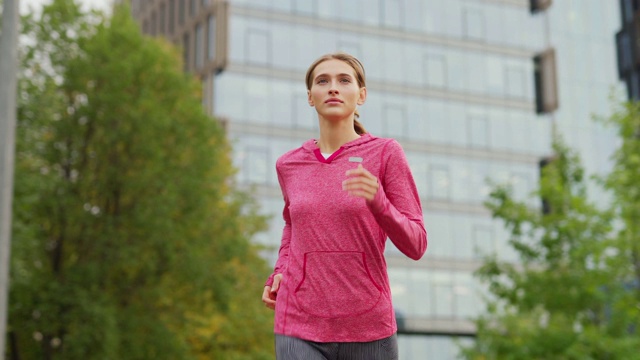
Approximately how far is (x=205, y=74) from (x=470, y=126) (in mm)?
14607

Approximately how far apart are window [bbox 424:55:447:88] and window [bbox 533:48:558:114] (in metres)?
5.93

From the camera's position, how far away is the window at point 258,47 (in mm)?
50438

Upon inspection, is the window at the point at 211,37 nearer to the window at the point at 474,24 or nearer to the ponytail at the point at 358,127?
the window at the point at 474,24

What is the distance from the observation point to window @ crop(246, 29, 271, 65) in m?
50.4

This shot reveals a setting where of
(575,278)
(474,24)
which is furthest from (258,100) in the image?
(575,278)

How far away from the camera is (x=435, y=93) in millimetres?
54594

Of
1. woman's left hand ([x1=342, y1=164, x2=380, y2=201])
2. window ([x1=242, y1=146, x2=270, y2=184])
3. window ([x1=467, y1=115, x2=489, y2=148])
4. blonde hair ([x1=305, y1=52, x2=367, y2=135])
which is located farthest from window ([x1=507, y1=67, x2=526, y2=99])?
woman's left hand ([x1=342, y1=164, x2=380, y2=201])

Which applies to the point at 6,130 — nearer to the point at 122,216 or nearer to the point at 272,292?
the point at 272,292

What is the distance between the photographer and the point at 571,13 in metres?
59.2

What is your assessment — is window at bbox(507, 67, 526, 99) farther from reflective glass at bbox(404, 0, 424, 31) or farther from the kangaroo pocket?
the kangaroo pocket

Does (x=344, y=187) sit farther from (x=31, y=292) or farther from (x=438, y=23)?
(x=438, y=23)

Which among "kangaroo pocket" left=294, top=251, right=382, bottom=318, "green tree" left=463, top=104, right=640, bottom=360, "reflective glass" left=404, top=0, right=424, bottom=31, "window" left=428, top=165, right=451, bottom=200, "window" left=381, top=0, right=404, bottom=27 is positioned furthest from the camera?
"reflective glass" left=404, top=0, right=424, bottom=31

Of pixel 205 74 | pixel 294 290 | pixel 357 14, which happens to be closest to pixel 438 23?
pixel 357 14

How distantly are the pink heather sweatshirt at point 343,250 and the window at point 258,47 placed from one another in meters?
47.3
